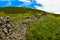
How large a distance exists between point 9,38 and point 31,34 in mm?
724

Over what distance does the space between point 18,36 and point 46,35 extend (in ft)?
2.84

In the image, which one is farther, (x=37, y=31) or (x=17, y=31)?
(x=37, y=31)

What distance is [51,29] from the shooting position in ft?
17.1

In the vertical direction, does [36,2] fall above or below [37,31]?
above

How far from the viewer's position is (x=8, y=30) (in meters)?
4.23

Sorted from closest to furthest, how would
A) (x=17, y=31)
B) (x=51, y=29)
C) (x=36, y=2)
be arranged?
(x=17, y=31) < (x=51, y=29) < (x=36, y=2)

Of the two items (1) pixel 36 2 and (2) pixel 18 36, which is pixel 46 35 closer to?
(2) pixel 18 36

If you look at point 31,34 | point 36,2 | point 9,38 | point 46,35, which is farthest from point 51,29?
point 36,2

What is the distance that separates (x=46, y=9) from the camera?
8.45 metres

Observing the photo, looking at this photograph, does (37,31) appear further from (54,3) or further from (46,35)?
(54,3)

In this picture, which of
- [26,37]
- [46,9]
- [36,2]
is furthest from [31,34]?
[46,9]

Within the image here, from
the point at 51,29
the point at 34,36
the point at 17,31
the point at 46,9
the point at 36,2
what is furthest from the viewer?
the point at 46,9

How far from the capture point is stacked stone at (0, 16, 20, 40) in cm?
402

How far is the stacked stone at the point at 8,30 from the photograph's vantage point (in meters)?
4.02
